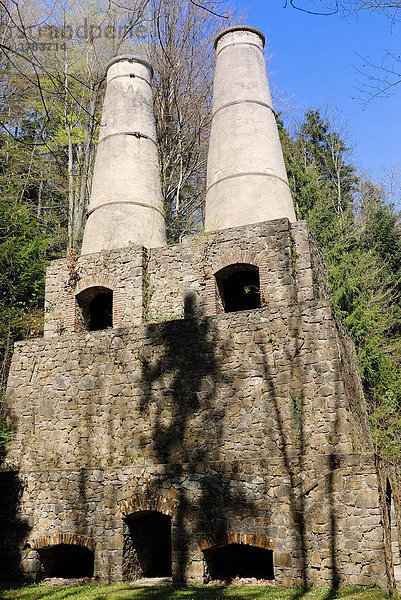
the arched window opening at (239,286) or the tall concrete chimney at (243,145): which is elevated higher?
the tall concrete chimney at (243,145)

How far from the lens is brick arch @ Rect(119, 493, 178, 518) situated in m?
8.47

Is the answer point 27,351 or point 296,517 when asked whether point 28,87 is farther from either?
point 296,517

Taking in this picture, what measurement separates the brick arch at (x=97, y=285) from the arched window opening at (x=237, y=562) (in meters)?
4.68

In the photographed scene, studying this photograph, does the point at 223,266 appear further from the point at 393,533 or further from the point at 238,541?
the point at 393,533

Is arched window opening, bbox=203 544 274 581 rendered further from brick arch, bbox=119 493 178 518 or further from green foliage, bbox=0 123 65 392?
A: green foliage, bbox=0 123 65 392

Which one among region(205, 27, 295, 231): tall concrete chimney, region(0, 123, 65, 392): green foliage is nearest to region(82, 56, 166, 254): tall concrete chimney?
region(205, 27, 295, 231): tall concrete chimney

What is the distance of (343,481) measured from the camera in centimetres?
763

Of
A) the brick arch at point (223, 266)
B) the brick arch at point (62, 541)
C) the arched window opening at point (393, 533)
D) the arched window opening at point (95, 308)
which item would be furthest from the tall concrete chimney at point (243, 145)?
the brick arch at point (62, 541)

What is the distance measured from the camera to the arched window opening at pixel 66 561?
9.24 metres

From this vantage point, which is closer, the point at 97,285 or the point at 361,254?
the point at 97,285

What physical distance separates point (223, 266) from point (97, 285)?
280 cm

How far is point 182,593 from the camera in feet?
23.9

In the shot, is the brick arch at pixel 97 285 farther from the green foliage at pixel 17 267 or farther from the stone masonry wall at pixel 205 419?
the green foliage at pixel 17 267

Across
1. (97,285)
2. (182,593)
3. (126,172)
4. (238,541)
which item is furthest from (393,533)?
(126,172)
